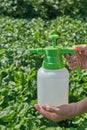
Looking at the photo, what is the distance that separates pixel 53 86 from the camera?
2479mm

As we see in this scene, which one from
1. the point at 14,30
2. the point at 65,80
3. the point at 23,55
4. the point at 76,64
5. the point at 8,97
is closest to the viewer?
the point at 65,80

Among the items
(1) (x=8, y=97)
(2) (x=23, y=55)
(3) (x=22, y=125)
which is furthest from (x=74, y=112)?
(2) (x=23, y=55)

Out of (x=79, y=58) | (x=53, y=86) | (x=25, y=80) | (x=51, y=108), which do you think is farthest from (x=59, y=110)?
(x=25, y=80)

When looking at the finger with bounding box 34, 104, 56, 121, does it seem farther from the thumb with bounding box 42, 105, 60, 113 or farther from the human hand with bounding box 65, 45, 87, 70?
the human hand with bounding box 65, 45, 87, 70

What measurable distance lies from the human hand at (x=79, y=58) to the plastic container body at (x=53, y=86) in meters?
0.22

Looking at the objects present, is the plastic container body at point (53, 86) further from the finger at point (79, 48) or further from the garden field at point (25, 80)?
the garden field at point (25, 80)

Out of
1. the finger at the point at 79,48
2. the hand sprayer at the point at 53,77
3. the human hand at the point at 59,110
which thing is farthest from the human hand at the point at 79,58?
the human hand at the point at 59,110

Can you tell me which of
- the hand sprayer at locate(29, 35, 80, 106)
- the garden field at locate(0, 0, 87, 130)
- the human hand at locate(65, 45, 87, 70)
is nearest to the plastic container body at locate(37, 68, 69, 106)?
the hand sprayer at locate(29, 35, 80, 106)

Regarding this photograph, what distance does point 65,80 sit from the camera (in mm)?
2486

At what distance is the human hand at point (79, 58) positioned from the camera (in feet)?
8.84

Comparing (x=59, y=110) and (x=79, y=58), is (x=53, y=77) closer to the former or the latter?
(x=59, y=110)

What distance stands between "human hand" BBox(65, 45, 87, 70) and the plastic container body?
22cm

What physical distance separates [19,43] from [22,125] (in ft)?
8.26

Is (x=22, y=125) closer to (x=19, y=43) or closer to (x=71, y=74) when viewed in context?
(x=71, y=74)
